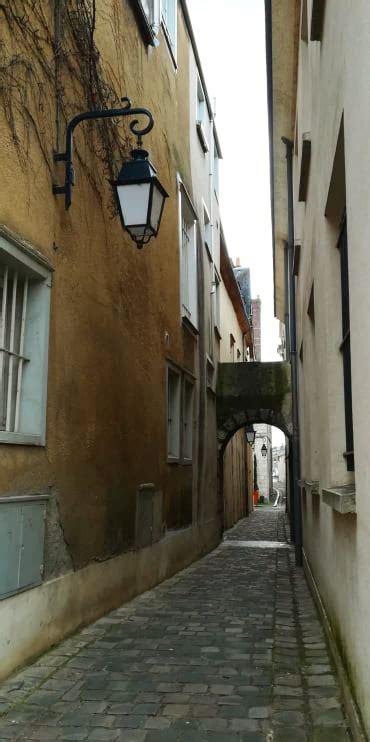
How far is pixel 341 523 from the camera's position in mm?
4016

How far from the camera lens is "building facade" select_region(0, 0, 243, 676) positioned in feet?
14.9

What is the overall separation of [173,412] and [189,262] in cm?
304

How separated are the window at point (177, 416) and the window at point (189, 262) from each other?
1.12m

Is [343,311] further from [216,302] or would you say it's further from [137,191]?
[216,302]

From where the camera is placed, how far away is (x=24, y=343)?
4.81 meters

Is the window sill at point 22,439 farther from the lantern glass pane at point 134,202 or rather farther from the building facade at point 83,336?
the lantern glass pane at point 134,202

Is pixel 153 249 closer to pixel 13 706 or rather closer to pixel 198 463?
pixel 198 463

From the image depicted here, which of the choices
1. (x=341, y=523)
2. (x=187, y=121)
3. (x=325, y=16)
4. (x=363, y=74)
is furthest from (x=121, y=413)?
(x=187, y=121)

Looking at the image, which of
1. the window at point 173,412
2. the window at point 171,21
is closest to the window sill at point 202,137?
the window at point 171,21

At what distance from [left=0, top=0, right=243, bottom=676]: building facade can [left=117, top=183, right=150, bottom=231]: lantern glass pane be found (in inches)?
17.3

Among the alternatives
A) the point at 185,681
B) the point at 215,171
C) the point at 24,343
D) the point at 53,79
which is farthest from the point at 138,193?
the point at 215,171

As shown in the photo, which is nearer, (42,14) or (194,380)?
(42,14)

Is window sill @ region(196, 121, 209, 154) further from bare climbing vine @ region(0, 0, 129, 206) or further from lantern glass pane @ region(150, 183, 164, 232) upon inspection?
lantern glass pane @ region(150, 183, 164, 232)

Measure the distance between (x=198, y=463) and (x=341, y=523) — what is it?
7806 mm
